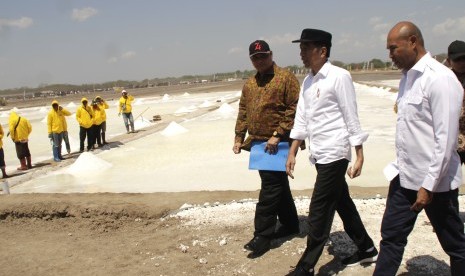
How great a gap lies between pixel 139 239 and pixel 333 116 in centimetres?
255

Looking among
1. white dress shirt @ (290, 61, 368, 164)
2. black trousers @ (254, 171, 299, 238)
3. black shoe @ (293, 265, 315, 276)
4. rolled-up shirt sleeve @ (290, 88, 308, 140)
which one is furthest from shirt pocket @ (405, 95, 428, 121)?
black trousers @ (254, 171, 299, 238)

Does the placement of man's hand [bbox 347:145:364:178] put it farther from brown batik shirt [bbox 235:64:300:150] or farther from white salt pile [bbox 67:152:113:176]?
white salt pile [bbox 67:152:113:176]

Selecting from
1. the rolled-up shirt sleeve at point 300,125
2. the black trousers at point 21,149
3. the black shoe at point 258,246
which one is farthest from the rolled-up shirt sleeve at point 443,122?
the black trousers at point 21,149

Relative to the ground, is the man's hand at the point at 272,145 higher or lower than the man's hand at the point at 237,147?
higher

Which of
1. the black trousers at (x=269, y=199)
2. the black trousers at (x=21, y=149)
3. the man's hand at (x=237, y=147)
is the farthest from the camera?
the black trousers at (x=21, y=149)

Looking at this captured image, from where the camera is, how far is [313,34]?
286 centimetres

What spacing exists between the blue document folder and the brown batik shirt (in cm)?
7

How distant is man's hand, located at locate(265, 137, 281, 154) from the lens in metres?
3.41

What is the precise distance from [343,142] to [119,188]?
528 cm

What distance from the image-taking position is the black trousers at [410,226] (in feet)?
7.54

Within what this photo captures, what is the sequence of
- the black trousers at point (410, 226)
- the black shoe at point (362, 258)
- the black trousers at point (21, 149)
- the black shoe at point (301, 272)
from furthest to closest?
1. the black trousers at point (21, 149)
2. the black shoe at point (362, 258)
3. the black shoe at point (301, 272)
4. the black trousers at point (410, 226)

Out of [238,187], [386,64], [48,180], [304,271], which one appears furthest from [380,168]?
[386,64]

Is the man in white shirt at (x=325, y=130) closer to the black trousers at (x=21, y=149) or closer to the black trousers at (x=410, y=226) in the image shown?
the black trousers at (x=410, y=226)

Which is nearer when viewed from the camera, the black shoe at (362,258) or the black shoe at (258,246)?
the black shoe at (362,258)
